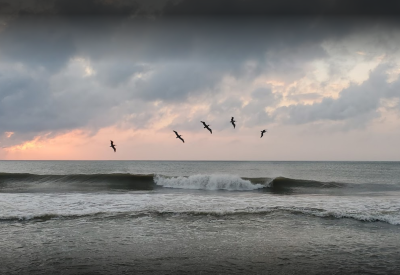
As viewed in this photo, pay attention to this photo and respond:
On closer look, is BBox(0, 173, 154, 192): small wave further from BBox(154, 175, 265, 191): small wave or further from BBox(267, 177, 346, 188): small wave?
BBox(267, 177, 346, 188): small wave

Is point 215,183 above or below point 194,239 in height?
above

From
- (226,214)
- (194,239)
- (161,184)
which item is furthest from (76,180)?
(194,239)

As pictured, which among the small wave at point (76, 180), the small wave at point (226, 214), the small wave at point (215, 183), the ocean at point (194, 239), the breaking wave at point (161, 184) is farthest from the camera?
the small wave at point (76, 180)

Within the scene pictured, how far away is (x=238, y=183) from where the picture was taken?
901 inches

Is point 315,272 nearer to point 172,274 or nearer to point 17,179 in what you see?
point 172,274

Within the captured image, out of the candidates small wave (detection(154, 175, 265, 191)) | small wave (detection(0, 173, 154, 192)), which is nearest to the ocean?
small wave (detection(154, 175, 265, 191))

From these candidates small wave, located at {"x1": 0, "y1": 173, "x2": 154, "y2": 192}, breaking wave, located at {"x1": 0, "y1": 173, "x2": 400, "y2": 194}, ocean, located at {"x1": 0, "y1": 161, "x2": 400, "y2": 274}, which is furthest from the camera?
small wave, located at {"x1": 0, "y1": 173, "x2": 154, "y2": 192}

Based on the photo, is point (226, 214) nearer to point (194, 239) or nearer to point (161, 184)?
point (194, 239)

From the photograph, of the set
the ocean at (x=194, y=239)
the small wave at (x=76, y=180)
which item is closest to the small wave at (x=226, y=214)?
the ocean at (x=194, y=239)

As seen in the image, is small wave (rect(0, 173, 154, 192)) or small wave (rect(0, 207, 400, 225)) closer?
small wave (rect(0, 207, 400, 225))

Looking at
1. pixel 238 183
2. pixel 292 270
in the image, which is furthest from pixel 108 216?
pixel 238 183

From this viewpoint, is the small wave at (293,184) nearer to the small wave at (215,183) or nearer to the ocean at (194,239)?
the small wave at (215,183)

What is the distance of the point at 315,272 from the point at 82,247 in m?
4.72

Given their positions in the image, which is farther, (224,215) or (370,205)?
(370,205)
